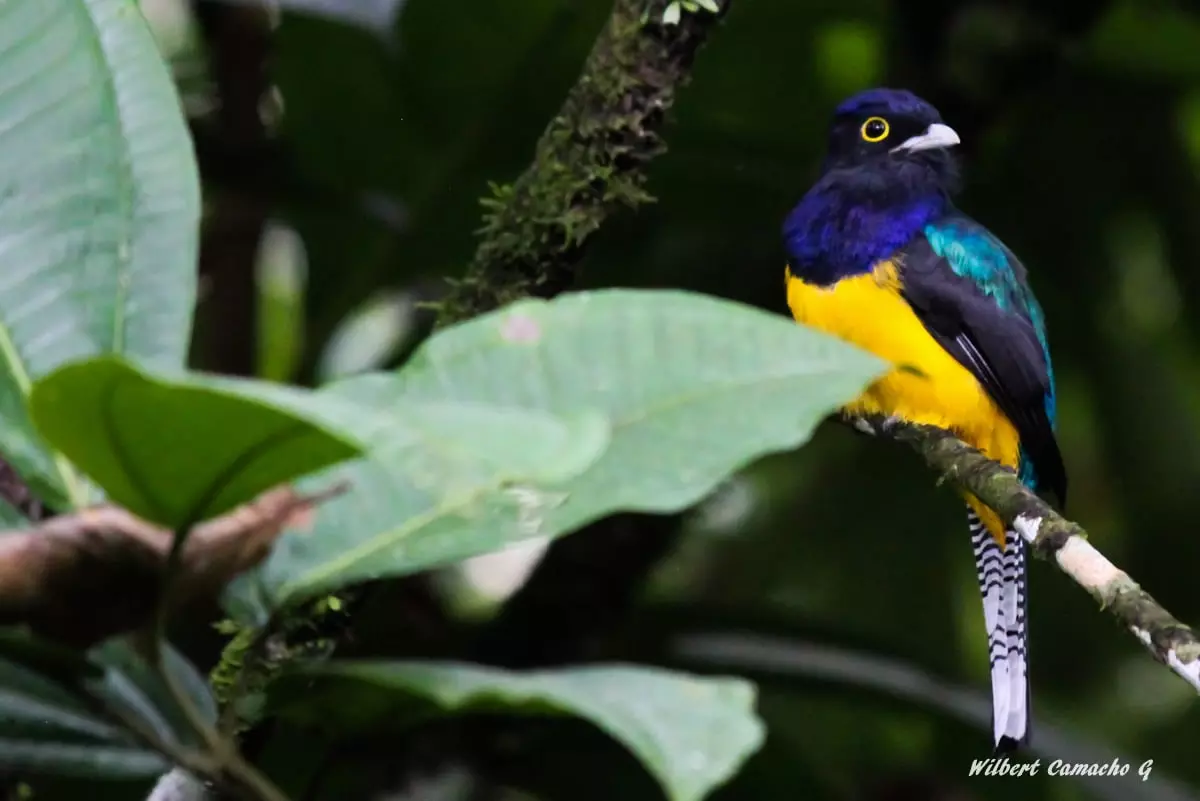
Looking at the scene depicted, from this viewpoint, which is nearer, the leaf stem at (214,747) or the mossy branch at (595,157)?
the leaf stem at (214,747)

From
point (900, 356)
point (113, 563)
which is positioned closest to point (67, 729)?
point (113, 563)

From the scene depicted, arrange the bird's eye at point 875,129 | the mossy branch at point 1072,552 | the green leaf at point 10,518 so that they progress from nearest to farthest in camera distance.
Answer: the green leaf at point 10,518 < the mossy branch at point 1072,552 < the bird's eye at point 875,129

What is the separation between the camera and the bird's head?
3129 mm

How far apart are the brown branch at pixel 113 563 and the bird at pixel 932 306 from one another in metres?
2.04

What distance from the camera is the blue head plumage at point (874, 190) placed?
305cm

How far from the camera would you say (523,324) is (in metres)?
1.01

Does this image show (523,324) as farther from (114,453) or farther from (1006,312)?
(1006,312)

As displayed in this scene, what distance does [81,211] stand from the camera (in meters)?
1.23

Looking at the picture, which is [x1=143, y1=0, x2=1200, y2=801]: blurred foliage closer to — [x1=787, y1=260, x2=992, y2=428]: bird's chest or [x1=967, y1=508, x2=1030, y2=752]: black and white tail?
[x1=967, y1=508, x2=1030, y2=752]: black and white tail

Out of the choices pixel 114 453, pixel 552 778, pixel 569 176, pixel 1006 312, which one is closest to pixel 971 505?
pixel 1006 312

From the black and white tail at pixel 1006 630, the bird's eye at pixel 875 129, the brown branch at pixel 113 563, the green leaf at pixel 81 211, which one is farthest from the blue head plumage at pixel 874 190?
the brown branch at pixel 113 563

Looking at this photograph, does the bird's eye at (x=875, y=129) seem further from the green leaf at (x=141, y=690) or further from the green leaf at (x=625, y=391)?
the green leaf at (x=141, y=690)

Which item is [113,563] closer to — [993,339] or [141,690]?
[141,690]

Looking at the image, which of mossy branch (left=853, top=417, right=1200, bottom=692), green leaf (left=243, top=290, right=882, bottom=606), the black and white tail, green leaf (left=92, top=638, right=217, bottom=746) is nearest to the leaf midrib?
green leaf (left=243, top=290, right=882, bottom=606)
